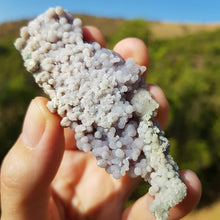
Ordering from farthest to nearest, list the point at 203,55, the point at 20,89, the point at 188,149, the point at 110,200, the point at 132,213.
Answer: the point at 203,55, the point at 188,149, the point at 20,89, the point at 110,200, the point at 132,213

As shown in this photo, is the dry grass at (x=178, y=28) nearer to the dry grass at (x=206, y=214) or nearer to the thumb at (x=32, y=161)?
the dry grass at (x=206, y=214)

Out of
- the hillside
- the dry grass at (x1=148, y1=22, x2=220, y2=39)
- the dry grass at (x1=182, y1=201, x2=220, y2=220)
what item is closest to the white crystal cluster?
the dry grass at (x1=182, y1=201, x2=220, y2=220)

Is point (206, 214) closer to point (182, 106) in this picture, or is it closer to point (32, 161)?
point (182, 106)

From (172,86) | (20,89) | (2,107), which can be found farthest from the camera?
(172,86)

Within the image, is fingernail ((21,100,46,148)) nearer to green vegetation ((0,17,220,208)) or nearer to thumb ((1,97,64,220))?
thumb ((1,97,64,220))

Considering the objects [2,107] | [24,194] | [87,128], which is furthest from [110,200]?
[2,107]

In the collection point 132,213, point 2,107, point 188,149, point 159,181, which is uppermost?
point 159,181

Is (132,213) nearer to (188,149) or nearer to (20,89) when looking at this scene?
(20,89)

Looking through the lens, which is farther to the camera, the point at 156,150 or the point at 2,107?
the point at 2,107
